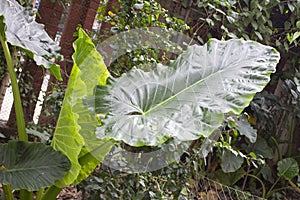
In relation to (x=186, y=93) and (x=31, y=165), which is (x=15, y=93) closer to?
(x=31, y=165)

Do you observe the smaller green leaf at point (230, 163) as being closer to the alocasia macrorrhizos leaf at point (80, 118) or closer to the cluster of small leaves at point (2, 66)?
the alocasia macrorrhizos leaf at point (80, 118)

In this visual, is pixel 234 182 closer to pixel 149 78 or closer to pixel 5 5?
pixel 149 78

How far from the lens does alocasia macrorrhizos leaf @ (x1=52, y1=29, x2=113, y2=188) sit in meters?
1.20

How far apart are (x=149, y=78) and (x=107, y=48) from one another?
0.50 meters

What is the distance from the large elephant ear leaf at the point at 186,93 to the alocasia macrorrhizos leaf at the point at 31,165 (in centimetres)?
30

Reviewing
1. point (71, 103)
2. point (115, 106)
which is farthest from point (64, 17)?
point (115, 106)

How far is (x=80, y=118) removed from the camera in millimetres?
1300

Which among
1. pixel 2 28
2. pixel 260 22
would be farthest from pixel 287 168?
pixel 2 28

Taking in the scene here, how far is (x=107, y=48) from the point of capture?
1.65 metres

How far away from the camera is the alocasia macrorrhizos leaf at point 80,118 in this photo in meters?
1.20

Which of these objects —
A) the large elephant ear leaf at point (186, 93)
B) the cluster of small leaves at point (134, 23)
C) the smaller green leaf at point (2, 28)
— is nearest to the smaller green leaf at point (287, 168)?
the cluster of small leaves at point (134, 23)

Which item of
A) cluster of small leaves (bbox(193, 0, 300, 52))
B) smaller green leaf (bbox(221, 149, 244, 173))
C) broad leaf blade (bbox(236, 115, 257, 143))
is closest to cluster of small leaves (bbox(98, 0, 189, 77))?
cluster of small leaves (bbox(193, 0, 300, 52))

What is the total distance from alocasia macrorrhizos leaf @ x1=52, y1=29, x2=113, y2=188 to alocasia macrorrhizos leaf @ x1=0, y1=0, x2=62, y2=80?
0.09 metres

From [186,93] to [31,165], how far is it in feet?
1.77
